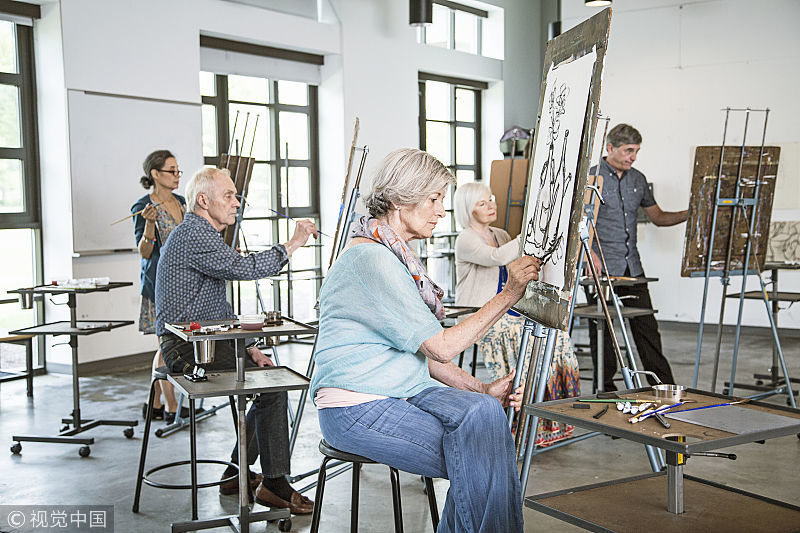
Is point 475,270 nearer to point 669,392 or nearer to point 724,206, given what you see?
point 724,206

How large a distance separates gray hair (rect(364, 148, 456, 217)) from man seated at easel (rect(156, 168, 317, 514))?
110 cm

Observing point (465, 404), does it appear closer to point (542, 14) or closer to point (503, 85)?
point (503, 85)

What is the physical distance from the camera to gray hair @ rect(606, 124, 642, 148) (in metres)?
4.70

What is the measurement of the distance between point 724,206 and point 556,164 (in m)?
2.40

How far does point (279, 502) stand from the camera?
3084 mm

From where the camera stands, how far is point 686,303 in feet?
24.2

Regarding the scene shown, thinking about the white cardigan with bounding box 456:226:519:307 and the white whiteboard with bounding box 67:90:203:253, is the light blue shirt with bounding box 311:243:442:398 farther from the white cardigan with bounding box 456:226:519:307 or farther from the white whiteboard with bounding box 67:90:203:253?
the white whiteboard with bounding box 67:90:203:253

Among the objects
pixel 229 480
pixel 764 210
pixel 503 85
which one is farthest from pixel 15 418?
pixel 503 85

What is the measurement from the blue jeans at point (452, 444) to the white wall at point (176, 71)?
3967mm

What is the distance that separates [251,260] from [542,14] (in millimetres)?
7527

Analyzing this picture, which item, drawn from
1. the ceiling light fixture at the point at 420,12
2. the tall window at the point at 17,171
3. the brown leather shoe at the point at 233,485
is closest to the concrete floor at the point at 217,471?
the brown leather shoe at the point at 233,485

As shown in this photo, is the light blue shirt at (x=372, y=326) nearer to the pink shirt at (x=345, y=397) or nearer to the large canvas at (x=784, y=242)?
the pink shirt at (x=345, y=397)

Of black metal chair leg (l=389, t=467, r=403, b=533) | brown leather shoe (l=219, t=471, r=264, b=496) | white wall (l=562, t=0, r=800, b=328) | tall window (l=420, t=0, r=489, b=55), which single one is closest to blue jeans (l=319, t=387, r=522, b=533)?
black metal chair leg (l=389, t=467, r=403, b=533)

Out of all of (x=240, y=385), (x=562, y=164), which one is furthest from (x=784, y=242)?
(x=240, y=385)
